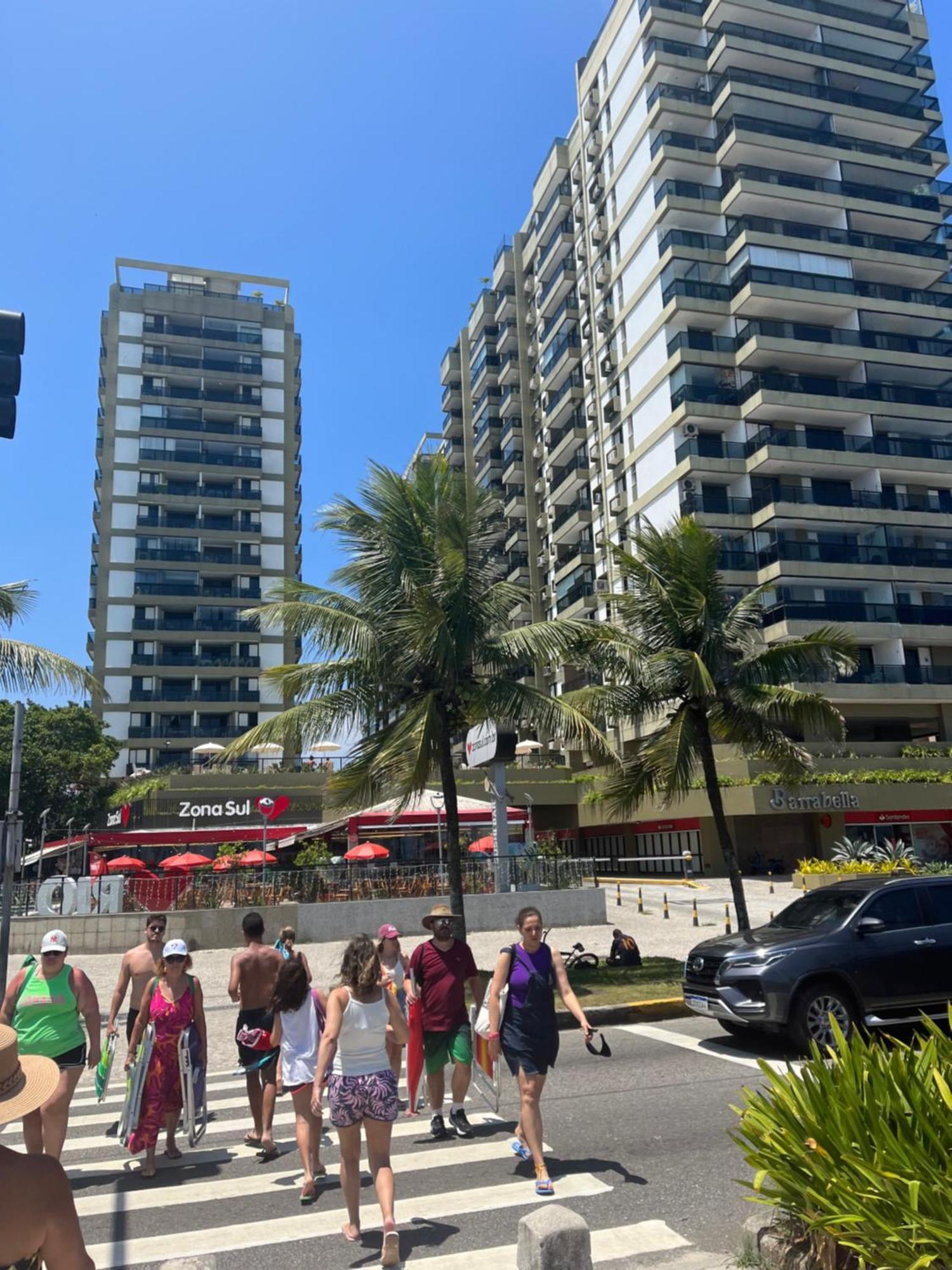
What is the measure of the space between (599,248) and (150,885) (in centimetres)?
4560

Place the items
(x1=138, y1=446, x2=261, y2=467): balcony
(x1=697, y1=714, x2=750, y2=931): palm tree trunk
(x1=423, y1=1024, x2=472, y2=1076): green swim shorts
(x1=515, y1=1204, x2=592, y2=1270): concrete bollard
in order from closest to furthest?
(x1=515, y1=1204, x2=592, y2=1270): concrete bollard, (x1=423, y1=1024, x2=472, y2=1076): green swim shorts, (x1=697, y1=714, x2=750, y2=931): palm tree trunk, (x1=138, y1=446, x2=261, y2=467): balcony

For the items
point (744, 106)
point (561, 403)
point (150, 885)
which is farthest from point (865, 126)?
point (150, 885)

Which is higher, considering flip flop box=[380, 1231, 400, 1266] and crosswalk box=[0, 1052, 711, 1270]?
flip flop box=[380, 1231, 400, 1266]

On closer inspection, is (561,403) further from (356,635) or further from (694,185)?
(356,635)

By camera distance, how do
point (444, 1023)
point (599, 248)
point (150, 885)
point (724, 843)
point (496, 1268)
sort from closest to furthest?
point (496, 1268) → point (444, 1023) → point (724, 843) → point (150, 885) → point (599, 248)

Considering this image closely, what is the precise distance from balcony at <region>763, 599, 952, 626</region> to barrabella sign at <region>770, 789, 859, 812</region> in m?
7.77

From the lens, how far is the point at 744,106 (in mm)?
48438

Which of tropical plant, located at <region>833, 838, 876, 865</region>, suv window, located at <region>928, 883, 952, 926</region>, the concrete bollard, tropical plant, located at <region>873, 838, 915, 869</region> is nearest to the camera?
the concrete bollard

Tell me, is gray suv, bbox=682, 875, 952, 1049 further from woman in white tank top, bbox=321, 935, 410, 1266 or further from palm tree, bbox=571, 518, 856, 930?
palm tree, bbox=571, 518, 856, 930

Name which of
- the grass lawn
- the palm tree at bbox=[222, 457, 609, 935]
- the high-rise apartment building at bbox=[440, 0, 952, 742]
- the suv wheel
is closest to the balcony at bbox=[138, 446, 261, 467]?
the high-rise apartment building at bbox=[440, 0, 952, 742]

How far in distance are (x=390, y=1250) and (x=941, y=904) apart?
8049mm

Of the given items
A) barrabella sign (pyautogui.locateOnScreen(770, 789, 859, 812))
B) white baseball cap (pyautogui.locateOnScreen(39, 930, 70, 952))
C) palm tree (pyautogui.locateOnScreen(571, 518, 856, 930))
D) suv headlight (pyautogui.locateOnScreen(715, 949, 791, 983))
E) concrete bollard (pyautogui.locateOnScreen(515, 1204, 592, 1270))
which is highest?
palm tree (pyautogui.locateOnScreen(571, 518, 856, 930))

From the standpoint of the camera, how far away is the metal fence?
22078 millimetres

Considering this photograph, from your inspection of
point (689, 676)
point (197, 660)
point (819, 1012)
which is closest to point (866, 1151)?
point (819, 1012)
